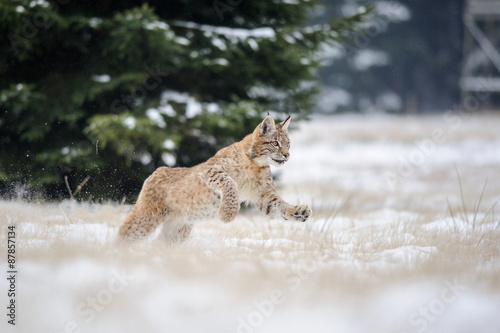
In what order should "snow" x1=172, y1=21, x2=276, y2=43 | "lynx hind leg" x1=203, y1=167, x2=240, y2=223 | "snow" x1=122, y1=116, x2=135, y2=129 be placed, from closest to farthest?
"lynx hind leg" x1=203, y1=167, x2=240, y2=223 → "snow" x1=122, y1=116, x2=135, y2=129 → "snow" x1=172, y1=21, x2=276, y2=43

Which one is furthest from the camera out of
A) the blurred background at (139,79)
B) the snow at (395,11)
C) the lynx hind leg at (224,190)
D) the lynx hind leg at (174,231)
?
the snow at (395,11)

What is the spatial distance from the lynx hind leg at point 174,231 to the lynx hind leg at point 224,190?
59 cm

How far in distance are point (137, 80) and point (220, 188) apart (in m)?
3.86

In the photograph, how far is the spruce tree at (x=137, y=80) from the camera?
24.0ft

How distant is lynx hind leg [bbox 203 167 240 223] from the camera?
4.02m

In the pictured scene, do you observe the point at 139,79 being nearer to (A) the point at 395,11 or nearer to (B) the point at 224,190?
(B) the point at 224,190

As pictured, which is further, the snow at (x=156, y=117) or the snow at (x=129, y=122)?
the snow at (x=156, y=117)

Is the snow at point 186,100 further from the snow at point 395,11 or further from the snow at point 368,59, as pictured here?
the snow at point 368,59

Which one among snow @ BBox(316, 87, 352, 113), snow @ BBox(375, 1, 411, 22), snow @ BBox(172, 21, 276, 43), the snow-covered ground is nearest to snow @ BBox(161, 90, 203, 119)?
snow @ BBox(172, 21, 276, 43)

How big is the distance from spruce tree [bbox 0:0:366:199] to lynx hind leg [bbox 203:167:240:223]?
2.73m

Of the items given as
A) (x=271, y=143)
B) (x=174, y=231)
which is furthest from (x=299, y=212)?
(x=174, y=231)

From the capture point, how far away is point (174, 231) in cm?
468

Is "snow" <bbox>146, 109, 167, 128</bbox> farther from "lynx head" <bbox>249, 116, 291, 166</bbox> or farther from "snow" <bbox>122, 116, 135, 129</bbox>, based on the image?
"lynx head" <bbox>249, 116, 291, 166</bbox>

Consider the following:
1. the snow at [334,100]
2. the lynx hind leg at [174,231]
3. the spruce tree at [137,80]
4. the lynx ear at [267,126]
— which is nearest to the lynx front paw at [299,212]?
the lynx ear at [267,126]
